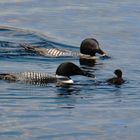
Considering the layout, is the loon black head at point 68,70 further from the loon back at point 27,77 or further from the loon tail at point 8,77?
the loon tail at point 8,77

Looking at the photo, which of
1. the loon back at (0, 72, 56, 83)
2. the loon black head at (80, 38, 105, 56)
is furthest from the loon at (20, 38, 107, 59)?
the loon back at (0, 72, 56, 83)

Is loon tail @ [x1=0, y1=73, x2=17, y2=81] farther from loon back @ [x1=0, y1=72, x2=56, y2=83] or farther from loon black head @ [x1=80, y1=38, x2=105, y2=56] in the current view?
loon black head @ [x1=80, y1=38, x2=105, y2=56]

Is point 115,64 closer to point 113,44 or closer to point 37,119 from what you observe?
point 113,44

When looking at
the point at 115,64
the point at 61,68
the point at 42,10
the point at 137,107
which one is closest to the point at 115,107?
the point at 137,107

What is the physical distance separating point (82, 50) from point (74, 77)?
11.7 feet

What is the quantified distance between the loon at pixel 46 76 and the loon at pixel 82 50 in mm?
3020

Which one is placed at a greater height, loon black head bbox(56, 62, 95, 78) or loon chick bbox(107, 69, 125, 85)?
loon black head bbox(56, 62, 95, 78)

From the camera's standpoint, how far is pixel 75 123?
1325cm

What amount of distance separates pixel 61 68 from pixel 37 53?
328 centimetres

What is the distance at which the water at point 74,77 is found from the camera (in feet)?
42.6

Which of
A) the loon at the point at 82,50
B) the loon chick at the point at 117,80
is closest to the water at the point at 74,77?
the loon chick at the point at 117,80

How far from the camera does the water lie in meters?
13.0

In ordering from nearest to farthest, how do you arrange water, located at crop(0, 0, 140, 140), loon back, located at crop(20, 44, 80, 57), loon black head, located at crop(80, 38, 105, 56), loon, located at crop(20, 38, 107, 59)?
water, located at crop(0, 0, 140, 140), loon back, located at crop(20, 44, 80, 57), loon, located at crop(20, 38, 107, 59), loon black head, located at crop(80, 38, 105, 56)

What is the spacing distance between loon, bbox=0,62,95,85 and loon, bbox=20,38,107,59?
9.91 ft
